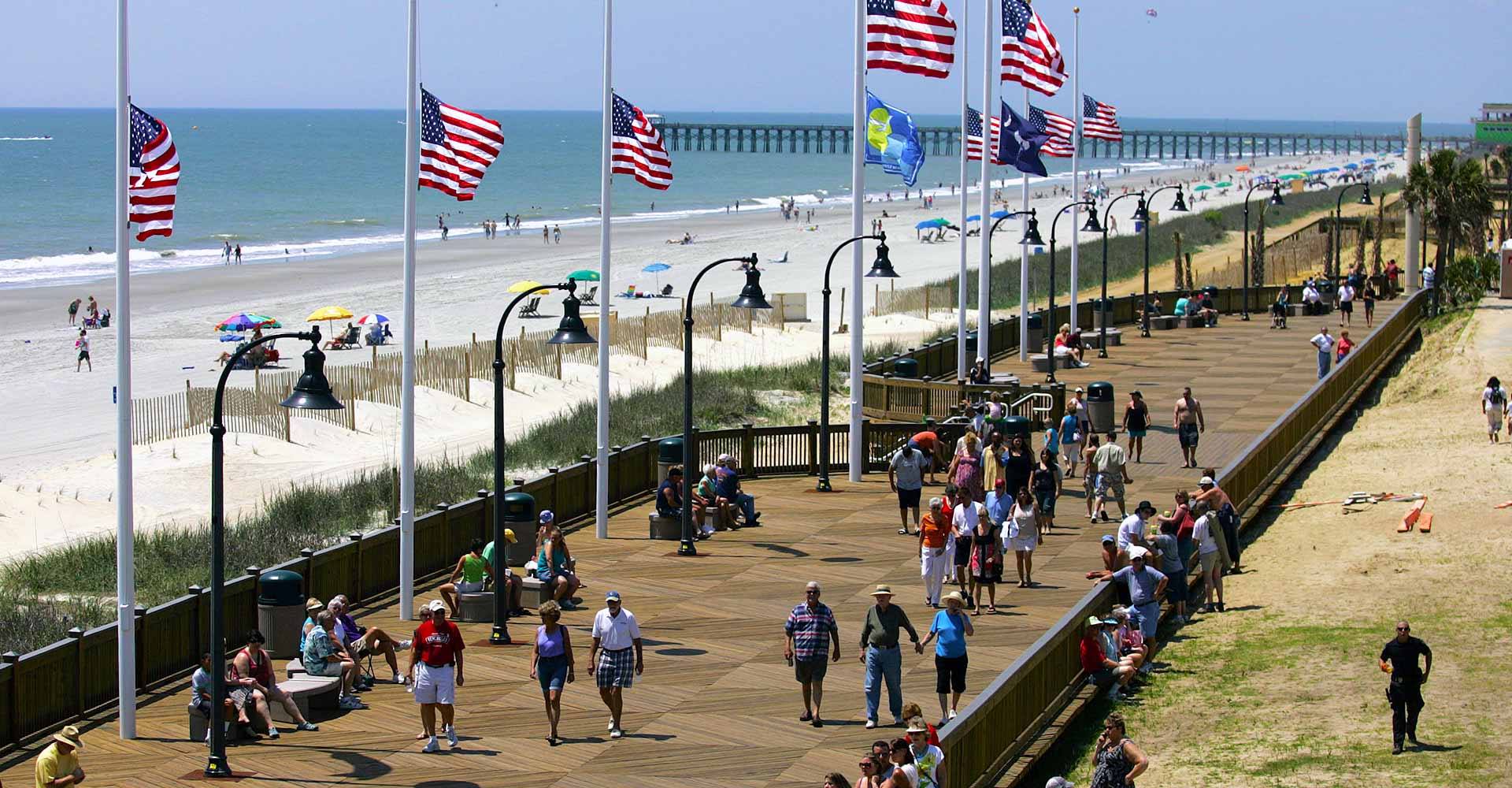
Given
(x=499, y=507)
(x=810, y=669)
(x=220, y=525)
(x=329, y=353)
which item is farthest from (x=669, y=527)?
(x=329, y=353)

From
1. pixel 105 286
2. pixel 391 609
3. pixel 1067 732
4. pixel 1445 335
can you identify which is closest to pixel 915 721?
pixel 1067 732

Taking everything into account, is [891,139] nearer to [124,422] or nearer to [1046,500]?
[1046,500]

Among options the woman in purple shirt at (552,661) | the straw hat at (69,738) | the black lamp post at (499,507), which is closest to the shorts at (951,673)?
the woman in purple shirt at (552,661)

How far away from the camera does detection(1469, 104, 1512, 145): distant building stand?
407 feet

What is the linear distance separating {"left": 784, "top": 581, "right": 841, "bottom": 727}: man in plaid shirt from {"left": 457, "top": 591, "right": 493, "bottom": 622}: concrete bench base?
191 inches

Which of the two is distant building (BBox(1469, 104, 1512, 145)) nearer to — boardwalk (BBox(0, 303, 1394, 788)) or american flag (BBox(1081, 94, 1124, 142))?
american flag (BBox(1081, 94, 1124, 142))

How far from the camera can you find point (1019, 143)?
119 ft

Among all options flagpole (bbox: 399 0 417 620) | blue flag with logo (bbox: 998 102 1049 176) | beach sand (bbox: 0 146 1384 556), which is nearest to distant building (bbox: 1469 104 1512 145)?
beach sand (bbox: 0 146 1384 556)

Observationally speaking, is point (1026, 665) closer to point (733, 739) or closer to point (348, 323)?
point (733, 739)

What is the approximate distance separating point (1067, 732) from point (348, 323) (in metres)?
41.6

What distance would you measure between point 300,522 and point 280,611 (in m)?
8.01

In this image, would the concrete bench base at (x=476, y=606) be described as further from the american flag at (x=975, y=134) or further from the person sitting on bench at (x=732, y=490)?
the american flag at (x=975, y=134)

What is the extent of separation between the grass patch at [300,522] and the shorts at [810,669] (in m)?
8.44

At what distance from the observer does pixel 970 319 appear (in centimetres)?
5469
